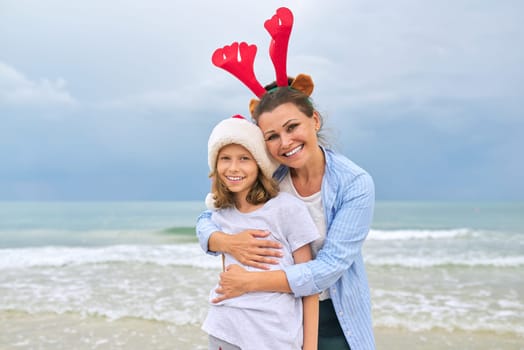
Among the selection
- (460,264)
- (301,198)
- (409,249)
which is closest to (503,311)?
(460,264)

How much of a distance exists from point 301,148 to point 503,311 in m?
5.60

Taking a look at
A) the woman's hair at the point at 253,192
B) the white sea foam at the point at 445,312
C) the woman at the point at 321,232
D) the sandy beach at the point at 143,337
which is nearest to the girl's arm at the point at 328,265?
the woman at the point at 321,232

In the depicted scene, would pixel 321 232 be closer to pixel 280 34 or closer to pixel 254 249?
pixel 254 249

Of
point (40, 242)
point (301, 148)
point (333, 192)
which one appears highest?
point (301, 148)

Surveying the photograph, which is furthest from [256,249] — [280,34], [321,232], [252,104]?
[280,34]

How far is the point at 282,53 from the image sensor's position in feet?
8.28

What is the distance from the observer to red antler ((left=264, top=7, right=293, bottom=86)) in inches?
98.9

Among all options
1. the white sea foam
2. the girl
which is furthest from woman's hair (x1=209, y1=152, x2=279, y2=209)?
the white sea foam

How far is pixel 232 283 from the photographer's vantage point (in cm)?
221

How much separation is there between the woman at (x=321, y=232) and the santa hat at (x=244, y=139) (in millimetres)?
50

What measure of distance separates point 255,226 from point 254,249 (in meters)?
0.14

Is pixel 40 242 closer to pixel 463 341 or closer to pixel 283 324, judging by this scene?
pixel 463 341

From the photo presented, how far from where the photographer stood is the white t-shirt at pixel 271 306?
2152 millimetres

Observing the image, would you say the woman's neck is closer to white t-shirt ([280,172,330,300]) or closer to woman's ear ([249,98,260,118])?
white t-shirt ([280,172,330,300])
